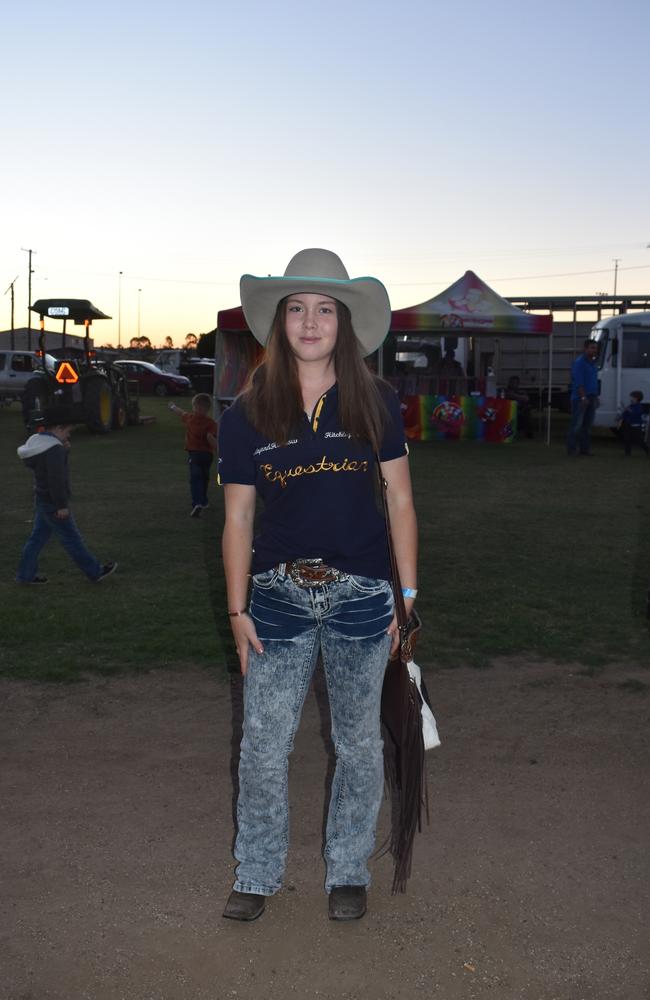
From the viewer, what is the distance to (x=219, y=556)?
9.83 metres

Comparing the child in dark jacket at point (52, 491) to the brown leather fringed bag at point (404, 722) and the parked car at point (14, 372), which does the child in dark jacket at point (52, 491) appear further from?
the parked car at point (14, 372)

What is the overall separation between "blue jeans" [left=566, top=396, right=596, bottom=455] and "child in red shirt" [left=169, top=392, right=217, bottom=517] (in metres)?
9.81

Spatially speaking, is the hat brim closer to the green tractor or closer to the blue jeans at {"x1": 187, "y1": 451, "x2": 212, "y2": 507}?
the blue jeans at {"x1": 187, "y1": 451, "x2": 212, "y2": 507}

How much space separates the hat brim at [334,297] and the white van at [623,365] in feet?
66.1

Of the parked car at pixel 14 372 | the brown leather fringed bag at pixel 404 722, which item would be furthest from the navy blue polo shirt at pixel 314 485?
the parked car at pixel 14 372

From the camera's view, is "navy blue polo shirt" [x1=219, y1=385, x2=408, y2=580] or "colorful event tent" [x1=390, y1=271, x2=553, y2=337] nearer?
"navy blue polo shirt" [x1=219, y1=385, x2=408, y2=580]

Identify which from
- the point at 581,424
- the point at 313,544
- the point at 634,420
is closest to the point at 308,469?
the point at 313,544

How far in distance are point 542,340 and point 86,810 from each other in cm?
2485

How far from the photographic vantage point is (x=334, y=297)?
322 cm

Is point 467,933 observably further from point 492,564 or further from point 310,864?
point 492,564

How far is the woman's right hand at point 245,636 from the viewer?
3.21m

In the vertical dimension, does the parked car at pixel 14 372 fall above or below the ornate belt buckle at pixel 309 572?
above

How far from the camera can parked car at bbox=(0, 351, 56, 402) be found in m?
35.2

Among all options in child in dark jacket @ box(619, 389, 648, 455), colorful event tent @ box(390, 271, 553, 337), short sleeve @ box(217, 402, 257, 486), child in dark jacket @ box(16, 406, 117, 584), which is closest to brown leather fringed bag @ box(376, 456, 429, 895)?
short sleeve @ box(217, 402, 257, 486)
